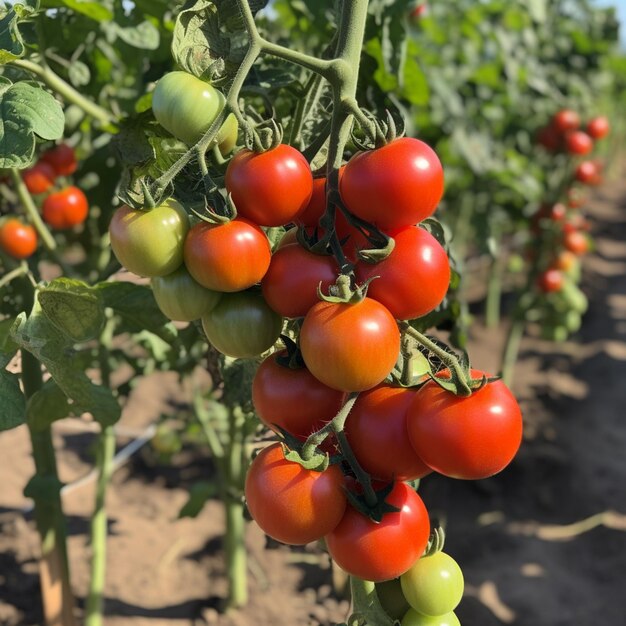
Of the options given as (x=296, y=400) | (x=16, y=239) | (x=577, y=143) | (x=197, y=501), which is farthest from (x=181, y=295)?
(x=577, y=143)

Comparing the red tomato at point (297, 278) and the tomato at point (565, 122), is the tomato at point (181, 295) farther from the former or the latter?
the tomato at point (565, 122)

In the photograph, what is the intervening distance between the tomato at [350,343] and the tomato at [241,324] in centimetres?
9

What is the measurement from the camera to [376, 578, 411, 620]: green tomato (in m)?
0.86

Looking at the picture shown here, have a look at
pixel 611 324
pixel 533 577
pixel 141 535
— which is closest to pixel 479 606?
pixel 533 577

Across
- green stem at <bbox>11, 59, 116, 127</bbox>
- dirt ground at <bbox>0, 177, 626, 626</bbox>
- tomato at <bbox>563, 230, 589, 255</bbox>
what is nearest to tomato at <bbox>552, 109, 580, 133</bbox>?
tomato at <bbox>563, 230, 589, 255</bbox>

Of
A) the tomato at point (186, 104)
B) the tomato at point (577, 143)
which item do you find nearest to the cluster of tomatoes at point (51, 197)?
the tomato at point (186, 104)

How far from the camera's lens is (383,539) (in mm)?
726

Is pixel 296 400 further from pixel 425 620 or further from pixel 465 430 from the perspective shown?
pixel 425 620

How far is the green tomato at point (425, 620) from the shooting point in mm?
821

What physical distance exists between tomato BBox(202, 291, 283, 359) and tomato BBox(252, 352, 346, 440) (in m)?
0.04

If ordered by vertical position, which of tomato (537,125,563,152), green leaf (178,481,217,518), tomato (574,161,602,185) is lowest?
green leaf (178,481,217,518)

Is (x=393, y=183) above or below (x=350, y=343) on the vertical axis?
above

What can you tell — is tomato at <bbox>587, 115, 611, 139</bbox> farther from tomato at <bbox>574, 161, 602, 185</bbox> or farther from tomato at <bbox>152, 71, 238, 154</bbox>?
tomato at <bbox>152, 71, 238, 154</bbox>

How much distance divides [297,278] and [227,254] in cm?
8
